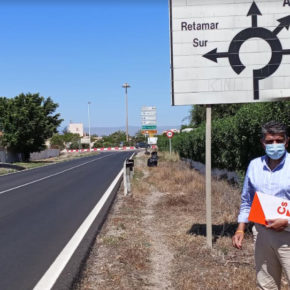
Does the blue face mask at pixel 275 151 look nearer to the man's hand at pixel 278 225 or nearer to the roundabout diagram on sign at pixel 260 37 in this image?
the man's hand at pixel 278 225

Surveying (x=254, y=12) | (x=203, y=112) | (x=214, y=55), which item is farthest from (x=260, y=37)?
(x=203, y=112)

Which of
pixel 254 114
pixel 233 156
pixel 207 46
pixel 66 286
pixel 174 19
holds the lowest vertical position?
pixel 66 286

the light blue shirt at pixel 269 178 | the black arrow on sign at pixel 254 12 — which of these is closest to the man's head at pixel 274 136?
the light blue shirt at pixel 269 178

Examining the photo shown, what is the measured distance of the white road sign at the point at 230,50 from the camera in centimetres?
655

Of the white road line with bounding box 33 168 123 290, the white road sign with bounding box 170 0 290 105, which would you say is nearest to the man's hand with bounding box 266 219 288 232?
the white road line with bounding box 33 168 123 290

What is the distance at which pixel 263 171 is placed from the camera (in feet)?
11.4

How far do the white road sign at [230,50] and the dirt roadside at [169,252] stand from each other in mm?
2256

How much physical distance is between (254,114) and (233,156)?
3.48m

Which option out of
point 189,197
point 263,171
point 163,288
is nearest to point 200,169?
point 189,197

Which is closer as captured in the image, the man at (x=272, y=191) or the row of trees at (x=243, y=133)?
the man at (x=272, y=191)

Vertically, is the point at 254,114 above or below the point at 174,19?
below

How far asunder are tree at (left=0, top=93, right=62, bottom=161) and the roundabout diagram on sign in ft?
129

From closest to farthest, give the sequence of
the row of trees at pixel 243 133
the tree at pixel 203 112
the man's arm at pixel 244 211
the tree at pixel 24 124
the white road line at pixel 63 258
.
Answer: the man's arm at pixel 244 211, the white road line at pixel 63 258, the row of trees at pixel 243 133, the tree at pixel 203 112, the tree at pixel 24 124

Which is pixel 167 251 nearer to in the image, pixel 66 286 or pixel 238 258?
pixel 238 258
